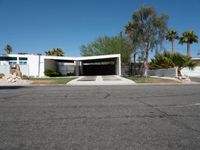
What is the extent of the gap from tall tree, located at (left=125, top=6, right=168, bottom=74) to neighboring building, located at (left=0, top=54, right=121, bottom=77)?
21.2 feet

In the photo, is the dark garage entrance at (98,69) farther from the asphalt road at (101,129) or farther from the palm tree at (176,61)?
the asphalt road at (101,129)

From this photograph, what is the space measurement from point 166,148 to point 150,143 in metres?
0.36

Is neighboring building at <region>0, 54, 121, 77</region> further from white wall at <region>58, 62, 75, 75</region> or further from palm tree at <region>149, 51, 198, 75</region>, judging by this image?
palm tree at <region>149, 51, 198, 75</region>

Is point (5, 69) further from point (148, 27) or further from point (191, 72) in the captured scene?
point (191, 72)

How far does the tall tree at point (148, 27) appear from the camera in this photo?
3319 centimetres

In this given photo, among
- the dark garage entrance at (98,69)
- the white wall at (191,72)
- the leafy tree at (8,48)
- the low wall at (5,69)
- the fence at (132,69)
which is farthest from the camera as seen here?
the leafy tree at (8,48)

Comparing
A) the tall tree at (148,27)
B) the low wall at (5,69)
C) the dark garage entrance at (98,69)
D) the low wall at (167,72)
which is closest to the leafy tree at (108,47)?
the dark garage entrance at (98,69)

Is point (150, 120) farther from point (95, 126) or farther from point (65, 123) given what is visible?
point (65, 123)

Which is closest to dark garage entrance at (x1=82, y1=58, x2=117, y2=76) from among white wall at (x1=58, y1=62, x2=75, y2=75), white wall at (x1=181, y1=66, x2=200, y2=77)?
white wall at (x1=58, y1=62, x2=75, y2=75)

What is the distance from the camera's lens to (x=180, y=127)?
604 centimetres

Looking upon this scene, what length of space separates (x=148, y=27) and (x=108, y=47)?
1946 centimetres

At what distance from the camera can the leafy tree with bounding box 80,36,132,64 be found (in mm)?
50156

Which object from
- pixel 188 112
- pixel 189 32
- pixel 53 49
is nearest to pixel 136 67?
pixel 189 32

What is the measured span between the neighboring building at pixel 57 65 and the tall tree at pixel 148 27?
6.46 metres
